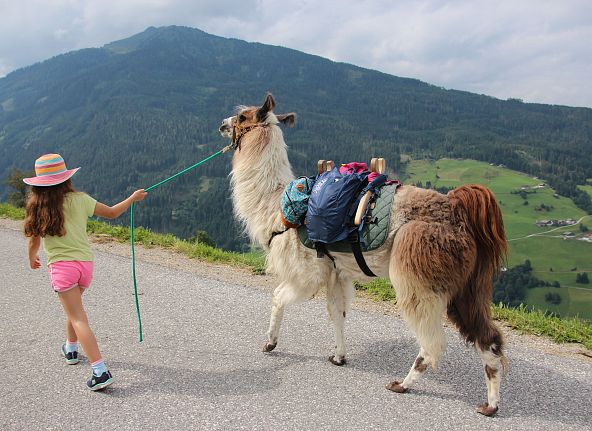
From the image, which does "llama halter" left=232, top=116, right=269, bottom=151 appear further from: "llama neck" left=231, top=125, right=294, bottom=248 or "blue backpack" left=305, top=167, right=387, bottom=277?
"blue backpack" left=305, top=167, right=387, bottom=277

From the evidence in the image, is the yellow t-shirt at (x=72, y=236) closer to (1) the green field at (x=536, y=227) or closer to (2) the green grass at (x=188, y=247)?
(2) the green grass at (x=188, y=247)

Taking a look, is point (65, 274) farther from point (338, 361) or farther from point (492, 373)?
point (492, 373)

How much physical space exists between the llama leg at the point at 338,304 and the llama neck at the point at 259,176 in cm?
84

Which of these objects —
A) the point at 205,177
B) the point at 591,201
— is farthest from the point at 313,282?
the point at 205,177

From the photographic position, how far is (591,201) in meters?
104

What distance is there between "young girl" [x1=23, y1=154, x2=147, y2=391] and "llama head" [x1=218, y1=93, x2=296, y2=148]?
182cm

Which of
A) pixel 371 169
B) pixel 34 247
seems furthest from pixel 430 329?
pixel 34 247

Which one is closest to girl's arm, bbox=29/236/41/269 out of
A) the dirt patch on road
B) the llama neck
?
the llama neck

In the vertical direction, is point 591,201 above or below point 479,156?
below

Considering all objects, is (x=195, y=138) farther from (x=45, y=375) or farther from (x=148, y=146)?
(x=45, y=375)

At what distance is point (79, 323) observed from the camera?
4031 millimetres

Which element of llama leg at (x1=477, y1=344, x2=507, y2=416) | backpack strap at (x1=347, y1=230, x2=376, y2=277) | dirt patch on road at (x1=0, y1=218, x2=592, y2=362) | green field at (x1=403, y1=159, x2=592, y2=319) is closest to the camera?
llama leg at (x1=477, y1=344, x2=507, y2=416)

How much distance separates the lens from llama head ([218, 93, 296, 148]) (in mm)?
5140

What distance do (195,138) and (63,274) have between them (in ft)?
621
